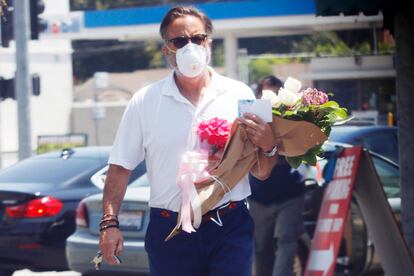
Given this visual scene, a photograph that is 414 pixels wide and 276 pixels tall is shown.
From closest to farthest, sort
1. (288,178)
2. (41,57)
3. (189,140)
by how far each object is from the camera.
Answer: (189,140) → (288,178) → (41,57)

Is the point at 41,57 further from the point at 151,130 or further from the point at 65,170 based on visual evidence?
the point at 151,130

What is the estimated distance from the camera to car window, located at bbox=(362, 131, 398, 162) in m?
9.98

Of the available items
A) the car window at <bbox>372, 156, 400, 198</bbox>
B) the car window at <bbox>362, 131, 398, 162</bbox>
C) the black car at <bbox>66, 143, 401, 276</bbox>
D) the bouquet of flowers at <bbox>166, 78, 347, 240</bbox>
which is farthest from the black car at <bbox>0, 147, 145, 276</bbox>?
the bouquet of flowers at <bbox>166, 78, 347, 240</bbox>

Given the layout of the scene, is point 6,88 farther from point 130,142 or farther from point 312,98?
point 312,98

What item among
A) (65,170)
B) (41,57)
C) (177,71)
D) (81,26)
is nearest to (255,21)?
(81,26)

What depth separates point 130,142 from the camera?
14.6 feet

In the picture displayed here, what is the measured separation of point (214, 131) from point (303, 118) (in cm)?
44

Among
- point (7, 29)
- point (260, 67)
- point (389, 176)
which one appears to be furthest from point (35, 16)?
point (260, 67)

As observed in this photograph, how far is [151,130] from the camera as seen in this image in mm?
4383

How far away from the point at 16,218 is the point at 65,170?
0.88 metres

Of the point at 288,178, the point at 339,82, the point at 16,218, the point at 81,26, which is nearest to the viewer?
the point at 288,178

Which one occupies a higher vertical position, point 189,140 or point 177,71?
point 177,71

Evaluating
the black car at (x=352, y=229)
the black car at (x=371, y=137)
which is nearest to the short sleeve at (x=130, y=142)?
the black car at (x=352, y=229)

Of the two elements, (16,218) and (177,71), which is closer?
(177,71)
